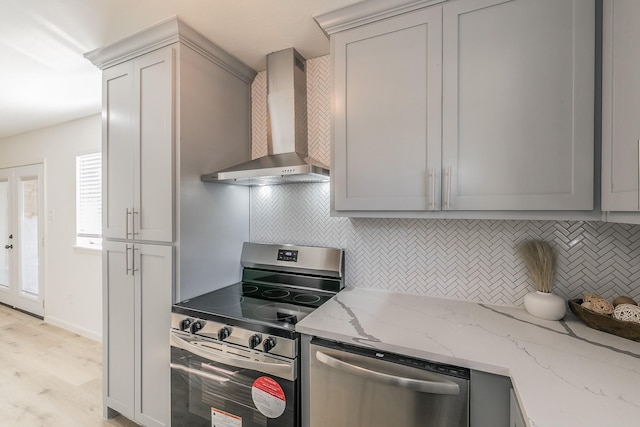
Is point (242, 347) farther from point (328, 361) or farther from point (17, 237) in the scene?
point (17, 237)

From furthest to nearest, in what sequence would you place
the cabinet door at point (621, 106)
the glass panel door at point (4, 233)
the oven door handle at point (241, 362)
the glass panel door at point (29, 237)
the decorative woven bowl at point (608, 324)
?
the glass panel door at point (4, 233)
the glass panel door at point (29, 237)
the oven door handle at point (241, 362)
the decorative woven bowl at point (608, 324)
the cabinet door at point (621, 106)

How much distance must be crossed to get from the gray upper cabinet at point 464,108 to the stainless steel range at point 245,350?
0.57 meters

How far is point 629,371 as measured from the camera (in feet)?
2.93

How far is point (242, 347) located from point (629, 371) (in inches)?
55.1

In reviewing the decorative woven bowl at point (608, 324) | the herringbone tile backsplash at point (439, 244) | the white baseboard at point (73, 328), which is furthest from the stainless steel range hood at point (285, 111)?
the white baseboard at point (73, 328)

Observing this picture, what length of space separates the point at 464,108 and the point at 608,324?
103 cm

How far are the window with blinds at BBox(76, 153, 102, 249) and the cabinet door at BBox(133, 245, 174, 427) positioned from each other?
191 centimetres

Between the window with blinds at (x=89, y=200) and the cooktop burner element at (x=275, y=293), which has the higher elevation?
the window with blinds at (x=89, y=200)

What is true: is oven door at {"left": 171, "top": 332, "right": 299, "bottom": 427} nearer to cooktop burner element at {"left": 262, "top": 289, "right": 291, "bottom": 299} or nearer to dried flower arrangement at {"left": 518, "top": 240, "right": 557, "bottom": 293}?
cooktop burner element at {"left": 262, "top": 289, "right": 291, "bottom": 299}

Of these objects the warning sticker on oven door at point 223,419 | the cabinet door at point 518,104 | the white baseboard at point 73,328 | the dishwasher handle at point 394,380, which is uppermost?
the cabinet door at point 518,104

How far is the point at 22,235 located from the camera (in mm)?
3980

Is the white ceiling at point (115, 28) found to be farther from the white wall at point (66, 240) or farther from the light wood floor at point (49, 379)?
the light wood floor at point (49, 379)

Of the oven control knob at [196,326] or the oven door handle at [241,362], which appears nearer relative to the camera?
the oven door handle at [241,362]

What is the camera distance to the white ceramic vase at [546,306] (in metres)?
1.26
